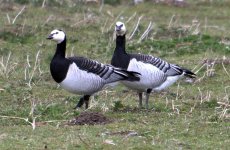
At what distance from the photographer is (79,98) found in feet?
48.2

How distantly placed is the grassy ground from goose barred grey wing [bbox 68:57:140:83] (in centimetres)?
52

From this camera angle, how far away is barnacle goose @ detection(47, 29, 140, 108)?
12844 mm

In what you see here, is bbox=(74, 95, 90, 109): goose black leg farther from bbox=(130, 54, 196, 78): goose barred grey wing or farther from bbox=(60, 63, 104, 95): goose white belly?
bbox=(130, 54, 196, 78): goose barred grey wing

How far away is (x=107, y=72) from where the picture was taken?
13328 millimetres

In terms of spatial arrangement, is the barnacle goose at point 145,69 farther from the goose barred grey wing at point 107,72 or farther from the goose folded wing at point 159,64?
the goose barred grey wing at point 107,72

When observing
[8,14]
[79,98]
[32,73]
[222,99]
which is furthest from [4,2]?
[222,99]

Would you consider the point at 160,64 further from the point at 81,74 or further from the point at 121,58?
the point at 81,74

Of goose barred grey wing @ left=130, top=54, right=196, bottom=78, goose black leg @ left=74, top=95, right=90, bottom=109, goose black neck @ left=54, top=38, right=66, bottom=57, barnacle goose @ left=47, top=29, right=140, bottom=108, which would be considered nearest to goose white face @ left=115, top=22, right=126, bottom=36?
goose barred grey wing @ left=130, top=54, right=196, bottom=78

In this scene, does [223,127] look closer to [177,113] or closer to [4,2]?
[177,113]

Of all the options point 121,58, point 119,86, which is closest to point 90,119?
point 121,58

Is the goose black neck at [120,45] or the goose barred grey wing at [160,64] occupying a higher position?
the goose black neck at [120,45]

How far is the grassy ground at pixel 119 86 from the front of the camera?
35.1 ft

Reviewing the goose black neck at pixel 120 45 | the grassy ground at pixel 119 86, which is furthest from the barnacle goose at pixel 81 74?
the goose black neck at pixel 120 45

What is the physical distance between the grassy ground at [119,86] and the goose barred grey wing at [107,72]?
20.3 inches
